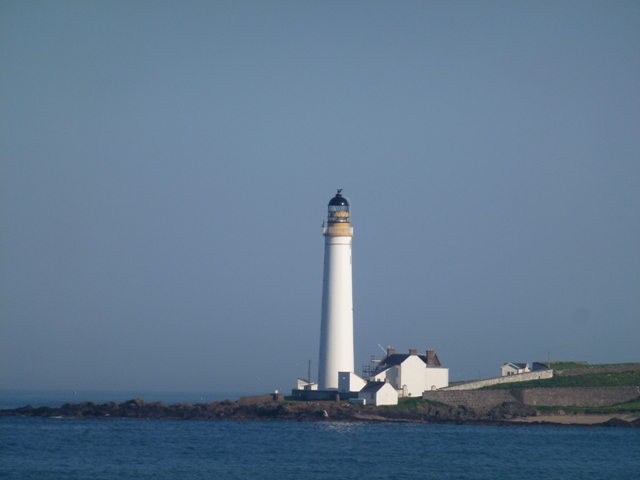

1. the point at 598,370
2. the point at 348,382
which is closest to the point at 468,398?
the point at 348,382

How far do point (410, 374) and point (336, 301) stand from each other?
243 inches

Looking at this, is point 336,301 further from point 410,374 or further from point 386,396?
point 410,374

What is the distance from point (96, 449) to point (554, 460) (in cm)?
1753

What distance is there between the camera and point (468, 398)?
4947 cm

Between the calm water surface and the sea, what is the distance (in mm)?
37

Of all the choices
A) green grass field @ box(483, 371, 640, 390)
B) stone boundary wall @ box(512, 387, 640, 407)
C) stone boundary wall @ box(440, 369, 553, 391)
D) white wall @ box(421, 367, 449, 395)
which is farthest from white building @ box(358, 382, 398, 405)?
stone boundary wall @ box(512, 387, 640, 407)

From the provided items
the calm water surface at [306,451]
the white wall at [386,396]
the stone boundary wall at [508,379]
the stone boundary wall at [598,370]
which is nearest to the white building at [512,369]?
the stone boundary wall at [598,370]

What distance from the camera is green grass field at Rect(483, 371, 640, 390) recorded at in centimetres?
5291

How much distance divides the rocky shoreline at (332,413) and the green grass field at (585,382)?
3.15m

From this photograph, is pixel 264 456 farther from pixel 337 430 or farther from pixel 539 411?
pixel 539 411

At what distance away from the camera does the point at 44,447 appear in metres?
39.7

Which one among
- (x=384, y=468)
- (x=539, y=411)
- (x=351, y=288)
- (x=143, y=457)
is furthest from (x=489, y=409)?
(x=143, y=457)

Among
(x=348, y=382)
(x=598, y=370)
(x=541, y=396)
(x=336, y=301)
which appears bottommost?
(x=541, y=396)

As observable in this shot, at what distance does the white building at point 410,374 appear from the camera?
50.1 m
